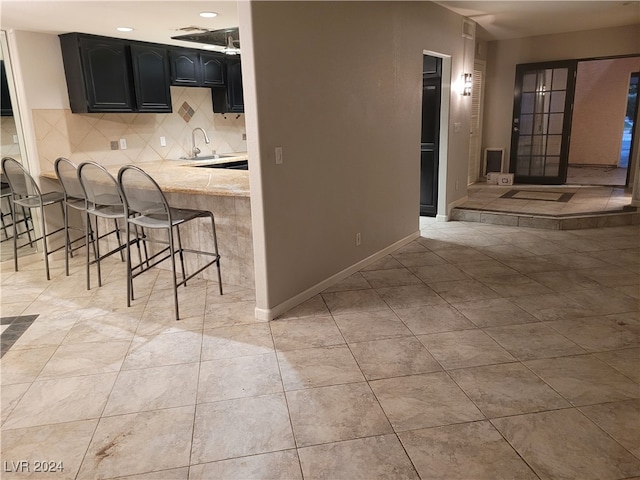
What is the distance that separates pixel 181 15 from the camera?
3.69 meters

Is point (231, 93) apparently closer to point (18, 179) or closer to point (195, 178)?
point (195, 178)

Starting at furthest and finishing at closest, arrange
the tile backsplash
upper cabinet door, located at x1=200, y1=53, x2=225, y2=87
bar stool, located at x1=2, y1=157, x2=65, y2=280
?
upper cabinet door, located at x1=200, y1=53, x2=225, y2=87
the tile backsplash
bar stool, located at x1=2, y1=157, x2=65, y2=280

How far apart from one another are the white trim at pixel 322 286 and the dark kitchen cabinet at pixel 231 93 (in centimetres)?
285

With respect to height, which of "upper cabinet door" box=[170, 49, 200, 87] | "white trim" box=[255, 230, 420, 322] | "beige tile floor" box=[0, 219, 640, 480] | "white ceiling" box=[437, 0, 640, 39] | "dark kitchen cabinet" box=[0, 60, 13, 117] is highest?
"white ceiling" box=[437, 0, 640, 39]

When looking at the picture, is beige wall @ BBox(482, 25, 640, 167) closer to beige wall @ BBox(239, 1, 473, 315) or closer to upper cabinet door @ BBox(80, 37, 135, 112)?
beige wall @ BBox(239, 1, 473, 315)

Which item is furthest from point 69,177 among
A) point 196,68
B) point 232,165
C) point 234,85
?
point 234,85

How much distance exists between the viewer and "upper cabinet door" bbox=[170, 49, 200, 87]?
200 inches

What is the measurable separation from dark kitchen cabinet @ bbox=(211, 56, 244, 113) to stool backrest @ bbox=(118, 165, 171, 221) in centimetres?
292

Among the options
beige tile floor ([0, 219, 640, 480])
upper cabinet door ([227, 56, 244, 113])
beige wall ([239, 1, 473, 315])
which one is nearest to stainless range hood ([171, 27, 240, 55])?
beige wall ([239, 1, 473, 315])

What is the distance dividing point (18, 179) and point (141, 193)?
5.65 feet

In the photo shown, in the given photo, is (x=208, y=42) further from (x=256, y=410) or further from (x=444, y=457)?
(x=444, y=457)

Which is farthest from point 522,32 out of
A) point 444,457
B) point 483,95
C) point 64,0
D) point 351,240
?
point 444,457

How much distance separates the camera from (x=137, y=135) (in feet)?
16.7

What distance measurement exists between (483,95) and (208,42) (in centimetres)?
528
